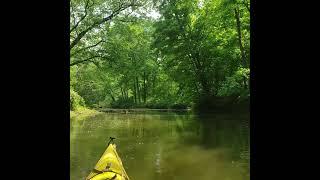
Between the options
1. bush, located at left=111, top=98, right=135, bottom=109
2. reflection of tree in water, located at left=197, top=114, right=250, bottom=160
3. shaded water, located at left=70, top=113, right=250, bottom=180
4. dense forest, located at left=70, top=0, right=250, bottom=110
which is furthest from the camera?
bush, located at left=111, top=98, right=135, bottom=109

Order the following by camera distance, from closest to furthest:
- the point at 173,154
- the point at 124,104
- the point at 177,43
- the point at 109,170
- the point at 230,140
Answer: the point at 109,170, the point at 173,154, the point at 230,140, the point at 177,43, the point at 124,104

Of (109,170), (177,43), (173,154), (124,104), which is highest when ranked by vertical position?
(177,43)

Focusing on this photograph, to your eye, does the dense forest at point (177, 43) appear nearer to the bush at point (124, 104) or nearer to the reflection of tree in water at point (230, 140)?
the bush at point (124, 104)

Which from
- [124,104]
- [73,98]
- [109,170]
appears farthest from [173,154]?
[124,104]

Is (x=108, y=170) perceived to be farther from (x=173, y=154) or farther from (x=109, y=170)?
(x=173, y=154)

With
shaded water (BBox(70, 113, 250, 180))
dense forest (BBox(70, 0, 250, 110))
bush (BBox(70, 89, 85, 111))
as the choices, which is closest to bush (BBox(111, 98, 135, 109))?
dense forest (BBox(70, 0, 250, 110))

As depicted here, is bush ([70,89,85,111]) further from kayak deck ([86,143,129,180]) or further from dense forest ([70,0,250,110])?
kayak deck ([86,143,129,180])

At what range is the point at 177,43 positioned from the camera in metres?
42.2

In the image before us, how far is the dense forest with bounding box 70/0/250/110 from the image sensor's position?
2698 cm
